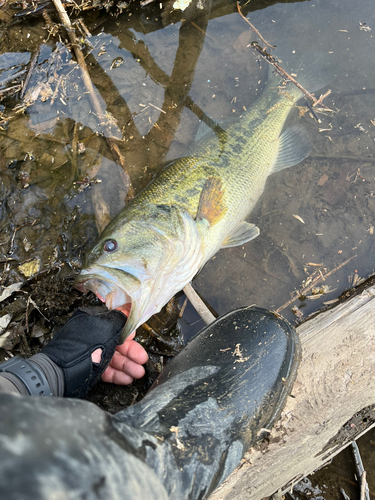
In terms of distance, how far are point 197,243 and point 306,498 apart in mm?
2559

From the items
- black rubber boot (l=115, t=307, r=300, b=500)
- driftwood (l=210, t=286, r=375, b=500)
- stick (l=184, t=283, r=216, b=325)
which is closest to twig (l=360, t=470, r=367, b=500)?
driftwood (l=210, t=286, r=375, b=500)

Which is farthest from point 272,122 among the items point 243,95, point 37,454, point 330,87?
point 37,454

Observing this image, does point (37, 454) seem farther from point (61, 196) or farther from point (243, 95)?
point (243, 95)

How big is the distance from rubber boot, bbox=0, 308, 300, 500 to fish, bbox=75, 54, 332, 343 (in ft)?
2.00

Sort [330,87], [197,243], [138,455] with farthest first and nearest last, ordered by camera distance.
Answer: [330,87], [197,243], [138,455]

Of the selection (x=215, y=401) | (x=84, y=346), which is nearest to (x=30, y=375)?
(x=84, y=346)

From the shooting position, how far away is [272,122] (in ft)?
11.7

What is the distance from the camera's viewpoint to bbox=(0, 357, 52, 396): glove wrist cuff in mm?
2189

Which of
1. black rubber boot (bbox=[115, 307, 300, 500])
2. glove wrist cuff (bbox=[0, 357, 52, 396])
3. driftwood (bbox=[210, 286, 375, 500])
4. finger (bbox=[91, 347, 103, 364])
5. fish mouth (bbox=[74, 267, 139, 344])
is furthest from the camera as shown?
finger (bbox=[91, 347, 103, 364])

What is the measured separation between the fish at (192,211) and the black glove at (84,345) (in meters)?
0.14

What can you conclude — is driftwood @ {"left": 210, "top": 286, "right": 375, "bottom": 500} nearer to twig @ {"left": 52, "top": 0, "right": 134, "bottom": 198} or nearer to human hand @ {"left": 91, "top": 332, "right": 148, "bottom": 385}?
human hand @ {"left": 91, "top": 332, "right": 148, "bottom": 385}

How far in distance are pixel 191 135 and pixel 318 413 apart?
10.6ft

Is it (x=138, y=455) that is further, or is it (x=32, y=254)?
(x=32, y=254)

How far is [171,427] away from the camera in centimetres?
199
